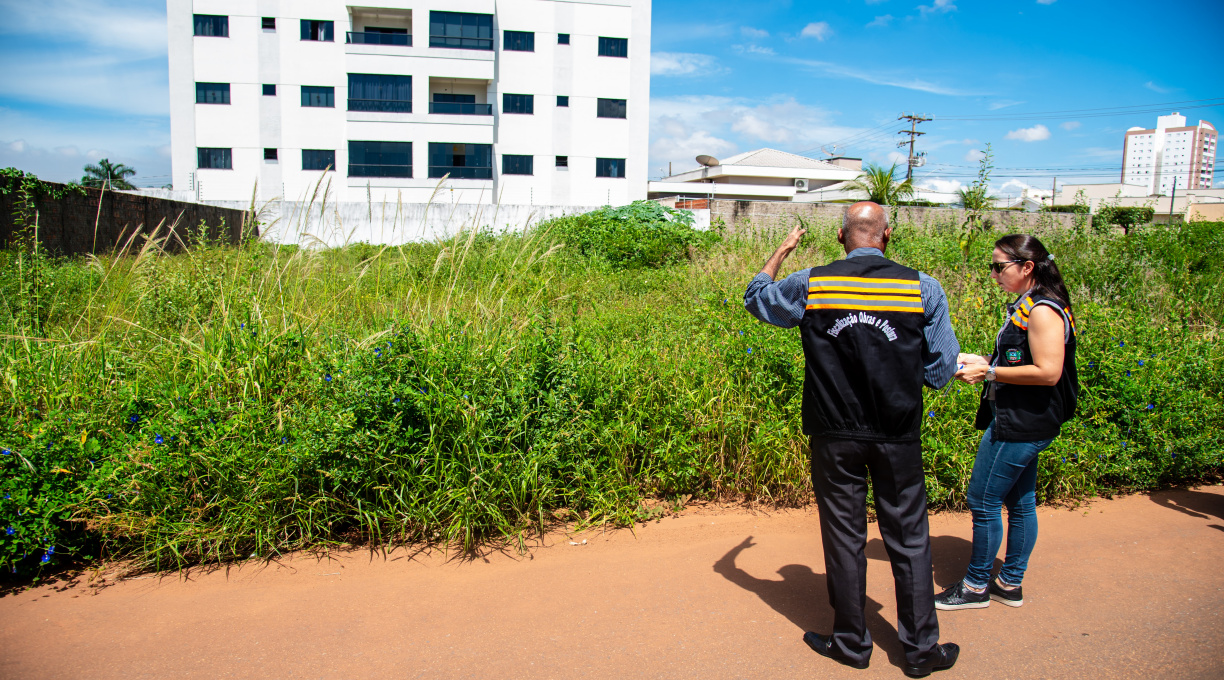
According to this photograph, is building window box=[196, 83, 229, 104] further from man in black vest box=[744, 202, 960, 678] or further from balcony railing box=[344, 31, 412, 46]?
man in black vest box=[744, 202, 960, 678]

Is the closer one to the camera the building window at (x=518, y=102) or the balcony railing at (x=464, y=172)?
the balcony railing at (x=464, y=172)

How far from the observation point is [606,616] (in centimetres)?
296

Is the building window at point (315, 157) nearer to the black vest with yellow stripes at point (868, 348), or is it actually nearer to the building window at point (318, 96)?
the building window at point (318, 96)

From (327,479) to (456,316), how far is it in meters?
1.54

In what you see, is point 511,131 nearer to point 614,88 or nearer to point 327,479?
point 614,88

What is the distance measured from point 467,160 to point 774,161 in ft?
116

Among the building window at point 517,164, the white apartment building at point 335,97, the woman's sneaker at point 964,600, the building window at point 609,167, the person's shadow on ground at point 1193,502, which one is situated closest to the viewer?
the woman's sneaker at point 964,600

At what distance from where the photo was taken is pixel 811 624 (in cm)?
291

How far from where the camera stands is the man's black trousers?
252 centimetres

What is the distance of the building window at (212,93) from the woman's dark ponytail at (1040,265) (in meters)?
35.4

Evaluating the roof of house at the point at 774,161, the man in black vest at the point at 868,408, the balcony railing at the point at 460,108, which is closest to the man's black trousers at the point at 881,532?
the man in black vest at the point at 868,408

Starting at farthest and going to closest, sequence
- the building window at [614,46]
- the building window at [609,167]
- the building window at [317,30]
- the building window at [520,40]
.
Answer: the building window at [609,167] → the building window at [614,46] → the building window at [520,40] → the building window at [317,30]

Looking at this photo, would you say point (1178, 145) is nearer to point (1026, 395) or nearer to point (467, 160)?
point (467, 160)

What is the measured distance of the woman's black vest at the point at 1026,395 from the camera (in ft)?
9.48
